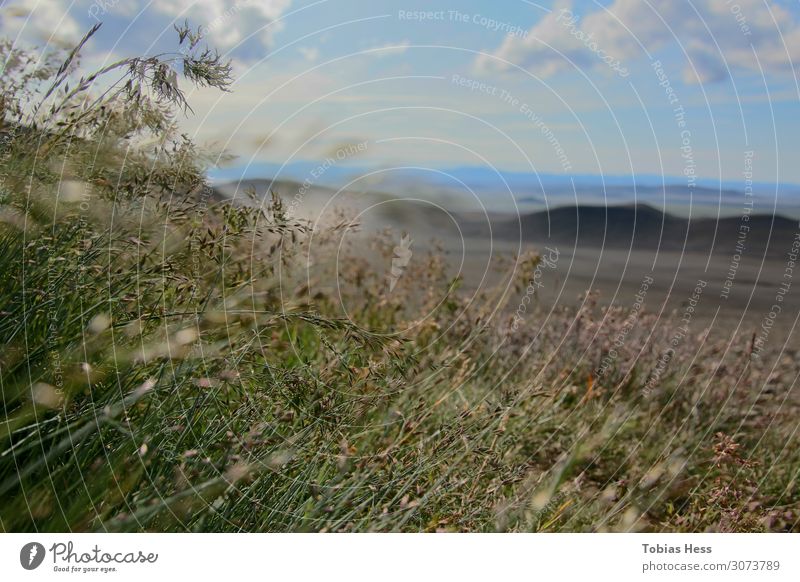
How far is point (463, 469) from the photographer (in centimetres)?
272

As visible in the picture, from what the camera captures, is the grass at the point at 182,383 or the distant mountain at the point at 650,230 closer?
the grass at the point at 182,383

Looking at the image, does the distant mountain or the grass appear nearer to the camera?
the grass
